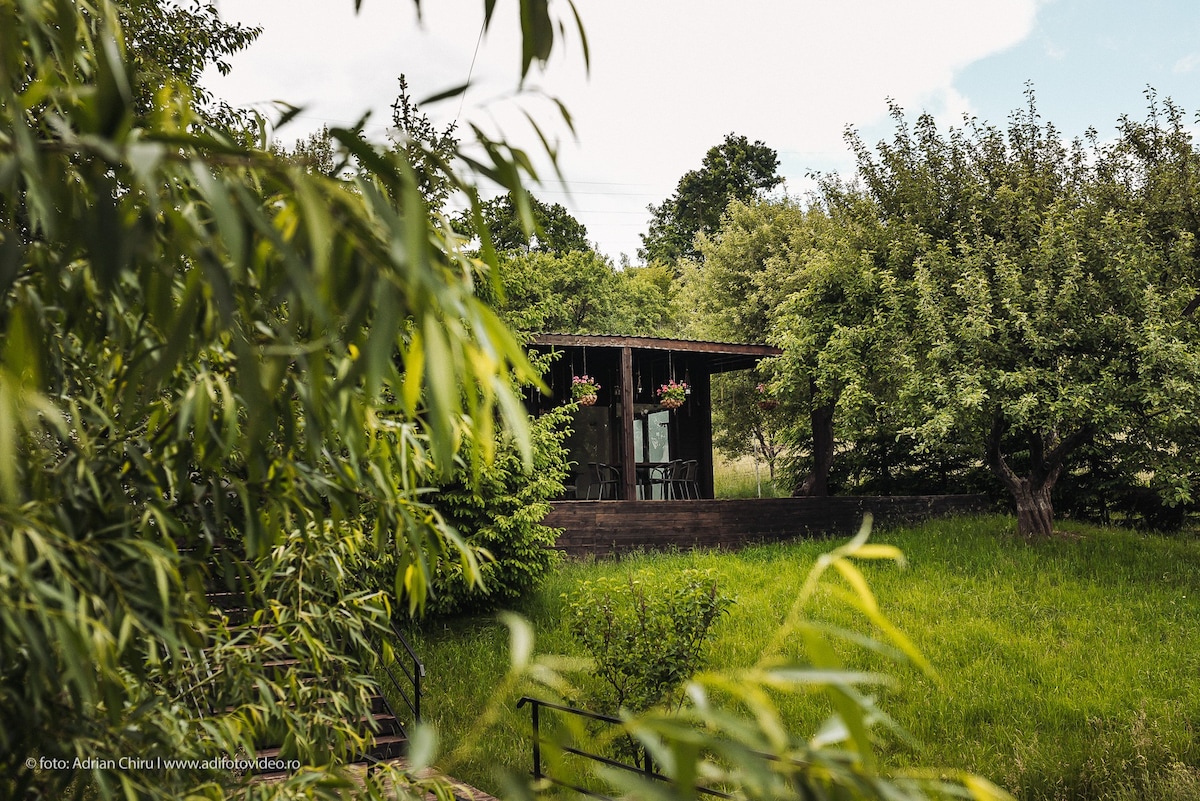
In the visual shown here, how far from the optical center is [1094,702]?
713cm

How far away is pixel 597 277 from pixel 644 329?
9.98 ft

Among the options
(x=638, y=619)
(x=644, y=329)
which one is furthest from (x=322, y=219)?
(x=644, y=329)

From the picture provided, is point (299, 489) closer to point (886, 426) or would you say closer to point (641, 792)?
point (641, 792)

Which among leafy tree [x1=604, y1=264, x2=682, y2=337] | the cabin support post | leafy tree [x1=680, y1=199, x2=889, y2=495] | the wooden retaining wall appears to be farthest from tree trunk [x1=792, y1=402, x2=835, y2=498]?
leafy tree [x1=604, y1=264, x2=682, y2=337]

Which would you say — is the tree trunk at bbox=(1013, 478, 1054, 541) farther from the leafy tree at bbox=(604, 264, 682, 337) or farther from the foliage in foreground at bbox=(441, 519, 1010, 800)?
the leafy tree at bbox=(604, 264, 682, 337)

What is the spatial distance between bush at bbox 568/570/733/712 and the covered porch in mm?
7059

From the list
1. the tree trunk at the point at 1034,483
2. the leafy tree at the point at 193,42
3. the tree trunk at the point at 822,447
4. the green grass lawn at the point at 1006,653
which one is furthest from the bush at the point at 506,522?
the tree trunk at the point at 822,447

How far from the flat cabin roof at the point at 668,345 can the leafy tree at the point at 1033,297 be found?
2647mm

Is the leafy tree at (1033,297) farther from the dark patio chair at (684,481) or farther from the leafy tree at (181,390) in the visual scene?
the leafy tree at (181,390)

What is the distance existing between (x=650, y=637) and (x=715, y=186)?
29191mm

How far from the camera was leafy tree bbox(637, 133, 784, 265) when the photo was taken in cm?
3347

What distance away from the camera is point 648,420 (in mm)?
16844

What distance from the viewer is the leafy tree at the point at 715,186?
3347cm

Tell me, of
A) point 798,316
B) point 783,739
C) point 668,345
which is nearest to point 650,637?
point 783,739
